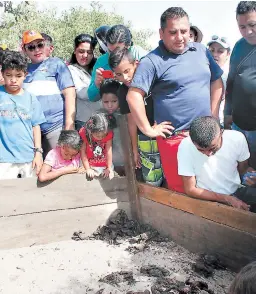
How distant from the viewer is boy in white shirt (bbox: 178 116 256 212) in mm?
3352

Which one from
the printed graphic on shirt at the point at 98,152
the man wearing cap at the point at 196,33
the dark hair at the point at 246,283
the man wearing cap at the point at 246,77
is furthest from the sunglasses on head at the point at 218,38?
the dark hair at the point at 246,283

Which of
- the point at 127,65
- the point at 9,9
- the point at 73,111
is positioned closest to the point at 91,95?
the point at 73,111

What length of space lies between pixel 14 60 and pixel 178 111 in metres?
1.76

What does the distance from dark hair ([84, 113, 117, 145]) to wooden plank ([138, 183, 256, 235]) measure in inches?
28.8

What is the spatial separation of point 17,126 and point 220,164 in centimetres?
207

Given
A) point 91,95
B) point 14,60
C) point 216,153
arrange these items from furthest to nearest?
1. point 91,95
2. point 14,60
3. point 216,153

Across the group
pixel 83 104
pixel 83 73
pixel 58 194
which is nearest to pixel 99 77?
pixel 83 104

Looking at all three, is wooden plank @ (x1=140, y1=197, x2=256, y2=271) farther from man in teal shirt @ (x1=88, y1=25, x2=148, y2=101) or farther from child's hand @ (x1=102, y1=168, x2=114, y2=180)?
man in teal shirt @ (x1=88, y1=25, x2=148, y2=101)

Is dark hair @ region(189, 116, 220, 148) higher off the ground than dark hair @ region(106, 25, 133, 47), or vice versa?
dark hair @ region(106, 25, 133, 47)

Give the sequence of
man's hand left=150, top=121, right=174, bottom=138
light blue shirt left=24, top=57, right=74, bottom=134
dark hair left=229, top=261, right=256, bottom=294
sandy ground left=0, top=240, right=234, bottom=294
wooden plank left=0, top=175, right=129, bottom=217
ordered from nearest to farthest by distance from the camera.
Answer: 1. dark hair left=229, top=261, right=256, bottom=294
2. sandy ground left=0, top=240, right=234, bottom=294
3. man's hand left=150, top=121, right=174, bottom=138
4. wooden plank left=0, top=175, right=129, bottom=217
5. light blue shirt left=24, top=57, right=74, bottom=134

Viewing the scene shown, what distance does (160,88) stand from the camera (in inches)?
152

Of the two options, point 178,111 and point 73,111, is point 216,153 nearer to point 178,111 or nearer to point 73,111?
point 178,111

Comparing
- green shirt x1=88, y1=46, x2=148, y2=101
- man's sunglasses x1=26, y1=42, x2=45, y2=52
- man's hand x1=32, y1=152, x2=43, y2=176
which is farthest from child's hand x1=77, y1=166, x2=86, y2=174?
man's sunglasses x1=26, y1=42, x2=45, y2=52

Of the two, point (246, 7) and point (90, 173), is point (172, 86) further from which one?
point (90, 173)
